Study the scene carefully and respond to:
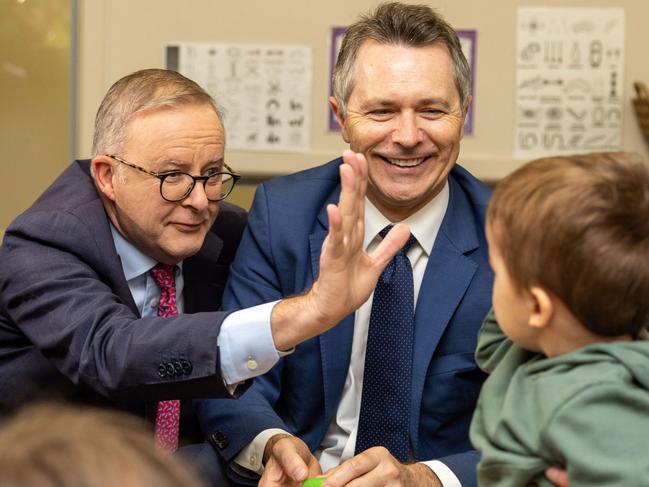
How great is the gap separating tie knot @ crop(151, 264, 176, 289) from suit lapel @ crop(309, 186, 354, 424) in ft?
0.97

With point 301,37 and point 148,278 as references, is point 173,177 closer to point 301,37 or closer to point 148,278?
point 148,278

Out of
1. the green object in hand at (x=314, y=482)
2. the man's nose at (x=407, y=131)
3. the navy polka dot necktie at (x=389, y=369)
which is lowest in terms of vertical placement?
the green object in hand at (x=314, y=482)

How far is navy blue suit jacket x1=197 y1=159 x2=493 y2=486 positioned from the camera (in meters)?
2.01

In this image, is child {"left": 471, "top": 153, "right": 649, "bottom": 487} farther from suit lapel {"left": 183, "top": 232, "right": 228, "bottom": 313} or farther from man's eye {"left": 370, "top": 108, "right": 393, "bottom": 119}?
suit lapel {"left": 183, "top": 232, "right": 228, "bottom": 313}

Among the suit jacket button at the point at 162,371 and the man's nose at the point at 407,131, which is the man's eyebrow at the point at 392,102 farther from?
the suit jacket button at the point at 162,371

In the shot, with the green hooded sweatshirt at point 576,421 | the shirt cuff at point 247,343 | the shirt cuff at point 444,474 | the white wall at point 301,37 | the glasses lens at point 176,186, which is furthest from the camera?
the white wall at point 301,37

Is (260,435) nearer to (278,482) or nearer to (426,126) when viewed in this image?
(278,482)

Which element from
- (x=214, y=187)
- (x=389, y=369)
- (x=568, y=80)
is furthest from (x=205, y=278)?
(x=568, y=80)

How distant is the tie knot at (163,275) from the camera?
6.90ft

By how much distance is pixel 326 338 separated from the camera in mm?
2035

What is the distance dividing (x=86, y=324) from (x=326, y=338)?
478mm

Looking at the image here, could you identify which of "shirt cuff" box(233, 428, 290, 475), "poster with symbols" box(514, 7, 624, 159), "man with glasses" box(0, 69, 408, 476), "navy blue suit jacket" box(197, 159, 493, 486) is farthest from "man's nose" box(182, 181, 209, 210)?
"poster with symbols" box(514, 7, 624, 159)

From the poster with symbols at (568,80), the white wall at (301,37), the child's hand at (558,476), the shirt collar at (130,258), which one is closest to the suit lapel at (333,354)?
the shirt collar at (130,258)

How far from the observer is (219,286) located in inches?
87.0
